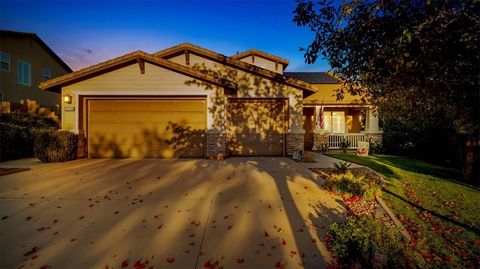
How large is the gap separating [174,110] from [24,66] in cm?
1676

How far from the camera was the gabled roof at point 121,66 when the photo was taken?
966cm

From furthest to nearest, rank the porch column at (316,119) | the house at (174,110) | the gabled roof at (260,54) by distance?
the gabled roof at (260,54)
the porch column at (316,119)
the house at (174,110)

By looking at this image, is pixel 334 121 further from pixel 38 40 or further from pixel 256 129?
pixel 38 40

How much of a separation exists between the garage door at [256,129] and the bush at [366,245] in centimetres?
760

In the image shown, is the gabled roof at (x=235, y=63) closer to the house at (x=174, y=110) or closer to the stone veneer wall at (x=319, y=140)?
the house at (x=174, y=110)

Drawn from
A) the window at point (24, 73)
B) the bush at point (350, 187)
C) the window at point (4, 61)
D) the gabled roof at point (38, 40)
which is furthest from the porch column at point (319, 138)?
the gabled roof at point (38, 40)

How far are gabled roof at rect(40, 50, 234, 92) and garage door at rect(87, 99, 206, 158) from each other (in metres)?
1.17

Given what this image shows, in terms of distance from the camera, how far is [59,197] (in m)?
5.06

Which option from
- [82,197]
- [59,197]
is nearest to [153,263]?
[82,197]

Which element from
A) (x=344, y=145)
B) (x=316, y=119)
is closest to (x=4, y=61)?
(x=316, y=119)

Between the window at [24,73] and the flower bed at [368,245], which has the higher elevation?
the window at [24,73]

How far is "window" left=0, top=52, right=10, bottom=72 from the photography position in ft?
54.0

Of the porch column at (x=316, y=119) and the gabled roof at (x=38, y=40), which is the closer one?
the porch column at (x=316, y=119)

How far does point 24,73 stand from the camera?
1827cm
